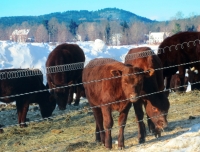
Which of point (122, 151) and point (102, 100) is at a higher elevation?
point (102, 100)

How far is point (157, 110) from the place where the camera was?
→ 782 cm

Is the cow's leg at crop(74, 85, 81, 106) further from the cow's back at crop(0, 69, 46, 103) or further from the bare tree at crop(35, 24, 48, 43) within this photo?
the bare tree at crop(35, 24, 48, 43)

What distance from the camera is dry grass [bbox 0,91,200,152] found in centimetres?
766

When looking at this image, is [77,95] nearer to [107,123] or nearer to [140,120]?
[140,120]

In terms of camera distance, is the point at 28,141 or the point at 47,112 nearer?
the point at 28,141

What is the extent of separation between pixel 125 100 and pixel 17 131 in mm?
3682

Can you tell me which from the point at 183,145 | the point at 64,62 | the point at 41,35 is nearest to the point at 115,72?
the point at 183,145

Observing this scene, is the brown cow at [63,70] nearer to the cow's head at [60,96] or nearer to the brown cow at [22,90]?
the cow's head at [60,96]

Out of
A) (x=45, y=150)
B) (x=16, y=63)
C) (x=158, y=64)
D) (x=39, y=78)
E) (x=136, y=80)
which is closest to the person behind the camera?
(x=136, y=80)

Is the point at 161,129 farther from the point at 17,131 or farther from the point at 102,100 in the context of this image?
the point at 17,131

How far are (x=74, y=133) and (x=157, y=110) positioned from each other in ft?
6.84

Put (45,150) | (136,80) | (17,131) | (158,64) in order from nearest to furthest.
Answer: (136,80) < (45,150) < (158,64) < (17,131)

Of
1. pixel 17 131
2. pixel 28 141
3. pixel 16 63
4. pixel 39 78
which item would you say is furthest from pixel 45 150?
pixel 16 63

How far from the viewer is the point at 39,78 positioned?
11.5m
